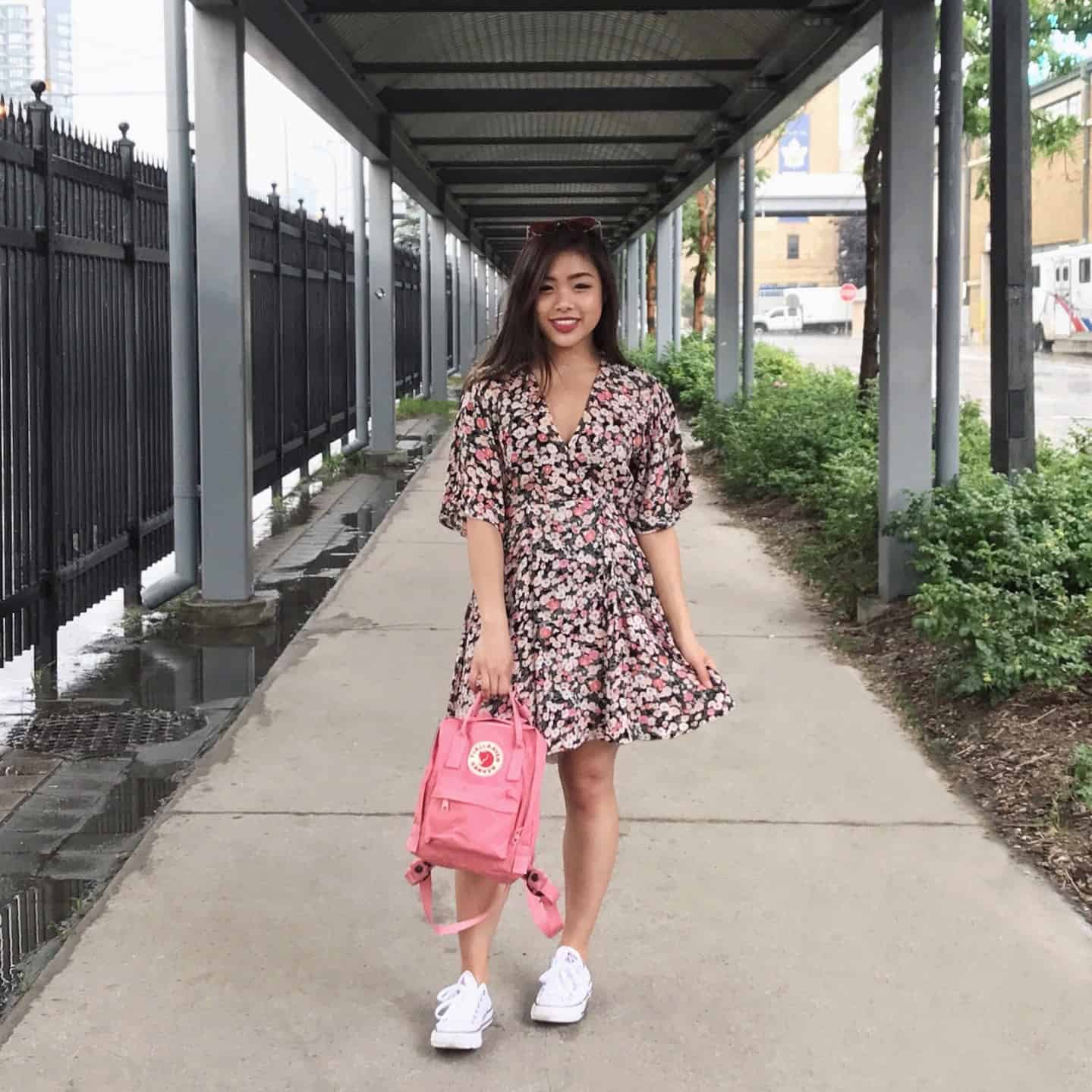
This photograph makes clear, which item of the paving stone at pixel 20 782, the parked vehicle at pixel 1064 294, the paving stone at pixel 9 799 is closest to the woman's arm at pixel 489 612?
the paving stone at pixel 9 799

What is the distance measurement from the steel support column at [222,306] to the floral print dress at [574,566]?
4973 mm

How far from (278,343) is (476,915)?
1012 centimetres

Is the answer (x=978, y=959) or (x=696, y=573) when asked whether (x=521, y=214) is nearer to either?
(x=696, y=573)

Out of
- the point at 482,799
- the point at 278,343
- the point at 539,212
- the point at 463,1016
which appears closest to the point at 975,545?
the point at 463,1016

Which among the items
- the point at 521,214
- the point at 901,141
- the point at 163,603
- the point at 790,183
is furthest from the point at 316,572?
the point at 790,183

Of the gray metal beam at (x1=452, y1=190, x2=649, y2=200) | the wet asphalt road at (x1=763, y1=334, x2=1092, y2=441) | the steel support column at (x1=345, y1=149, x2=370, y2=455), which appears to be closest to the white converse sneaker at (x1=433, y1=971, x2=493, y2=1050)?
the wet asphalt road at (x1=763, y1=334, x2=1092, y2=441)

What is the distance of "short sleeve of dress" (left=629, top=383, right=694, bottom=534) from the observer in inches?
141

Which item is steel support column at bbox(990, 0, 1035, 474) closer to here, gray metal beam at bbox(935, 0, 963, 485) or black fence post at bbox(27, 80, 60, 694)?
gray metal beam at bbox(935, 0, 963, 485)

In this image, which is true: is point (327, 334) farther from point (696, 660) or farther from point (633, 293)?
point (633, 293)

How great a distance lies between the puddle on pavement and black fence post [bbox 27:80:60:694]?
0.85ft

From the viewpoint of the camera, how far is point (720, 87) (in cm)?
1257

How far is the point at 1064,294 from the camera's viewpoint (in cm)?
4447

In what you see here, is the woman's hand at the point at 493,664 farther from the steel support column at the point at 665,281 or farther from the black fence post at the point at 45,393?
the steel support column at the point at 665,281

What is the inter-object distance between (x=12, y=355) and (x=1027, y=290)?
450 cm
